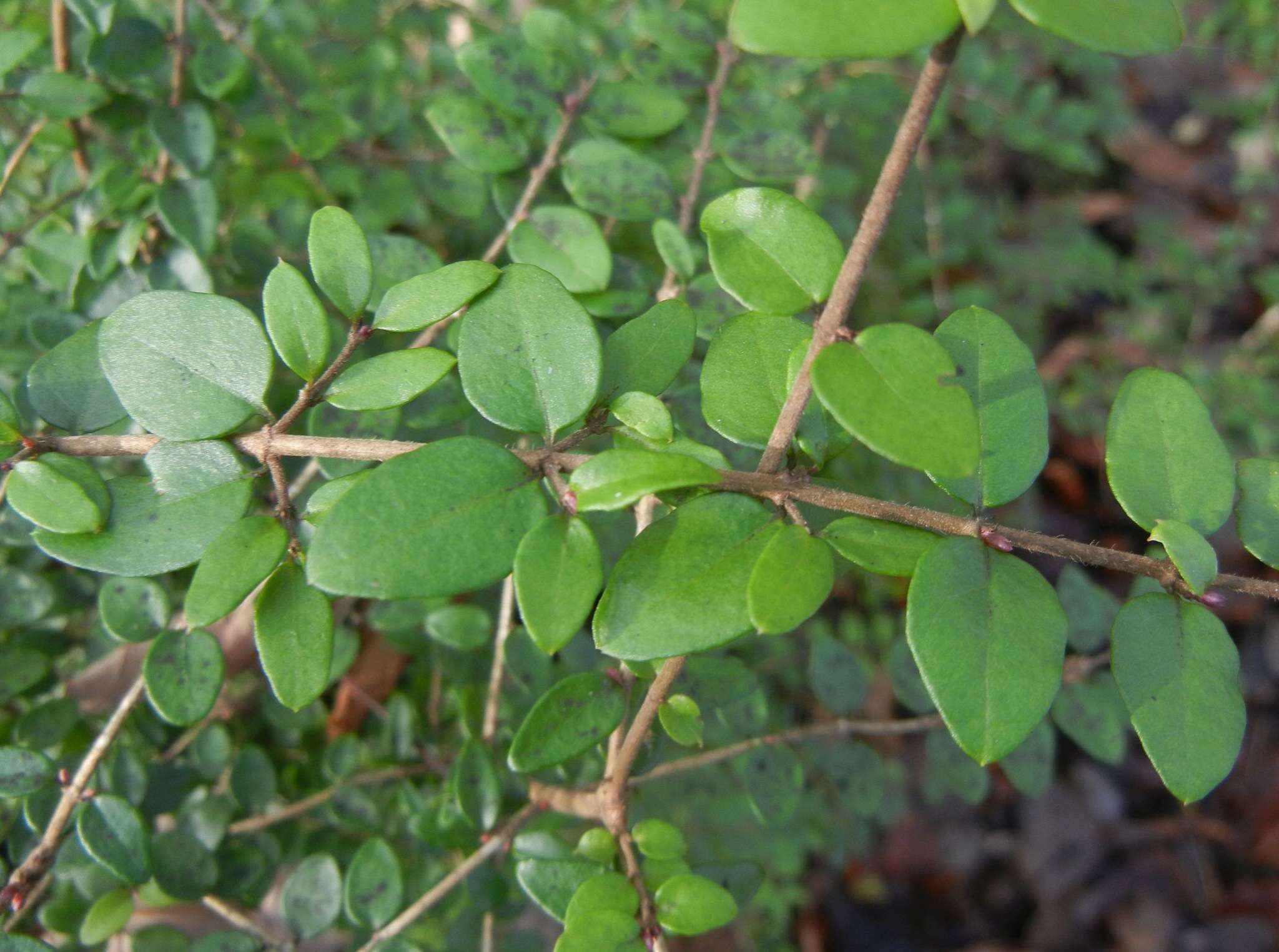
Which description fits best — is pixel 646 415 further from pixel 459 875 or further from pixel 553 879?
pixel 459 875

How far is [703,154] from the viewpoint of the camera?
1.39 metres

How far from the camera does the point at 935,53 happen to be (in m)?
0.61

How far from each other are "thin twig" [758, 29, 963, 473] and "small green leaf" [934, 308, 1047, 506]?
195mm

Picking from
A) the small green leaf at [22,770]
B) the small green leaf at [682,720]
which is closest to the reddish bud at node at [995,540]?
the small green leaf at [682,720]

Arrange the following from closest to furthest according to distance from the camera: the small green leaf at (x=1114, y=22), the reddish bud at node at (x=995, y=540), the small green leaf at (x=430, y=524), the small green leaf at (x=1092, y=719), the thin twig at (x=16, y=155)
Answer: the small green leaf at (x=1114, y=22) < the small green leaf at (x=430, y=524) < the reddish bud at node at (x=995, y=540) < the thin twig at (x=16, y=155) < the small green leaf at (x=1092, y=719)

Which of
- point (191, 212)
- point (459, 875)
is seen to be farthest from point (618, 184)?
point (459, 875)

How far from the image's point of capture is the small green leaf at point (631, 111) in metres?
1.36

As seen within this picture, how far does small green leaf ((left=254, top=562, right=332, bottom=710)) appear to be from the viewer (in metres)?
0.82

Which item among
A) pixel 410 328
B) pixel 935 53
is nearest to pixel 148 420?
pixel 410 328

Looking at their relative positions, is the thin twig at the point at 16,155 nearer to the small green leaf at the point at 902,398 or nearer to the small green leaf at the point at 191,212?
the small green leaf at the point at 191,212

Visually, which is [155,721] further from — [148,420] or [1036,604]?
[1036,604]

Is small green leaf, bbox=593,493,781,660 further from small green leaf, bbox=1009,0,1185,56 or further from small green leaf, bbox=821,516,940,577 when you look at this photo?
small green leaf, bbox=1009,0,1185,56

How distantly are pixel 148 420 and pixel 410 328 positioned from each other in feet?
0.79

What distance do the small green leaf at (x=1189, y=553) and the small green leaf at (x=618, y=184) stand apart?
29.2 inches
